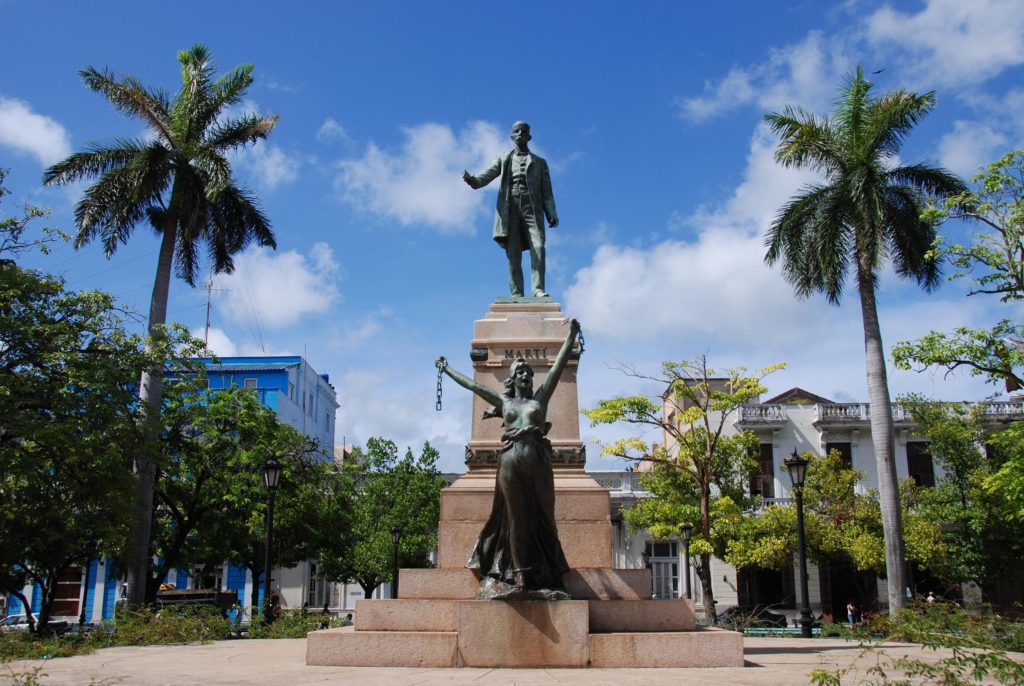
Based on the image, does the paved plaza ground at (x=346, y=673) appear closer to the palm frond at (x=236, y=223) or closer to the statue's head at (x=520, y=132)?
the statue's head at (x=520, y=132)

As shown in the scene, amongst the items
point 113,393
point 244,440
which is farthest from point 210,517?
point 113,393

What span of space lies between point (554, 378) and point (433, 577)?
246cm

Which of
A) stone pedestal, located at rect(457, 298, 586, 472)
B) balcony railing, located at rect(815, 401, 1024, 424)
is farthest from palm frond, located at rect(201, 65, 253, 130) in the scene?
balcony railing, located at rect(815, 401, 1024, 424)

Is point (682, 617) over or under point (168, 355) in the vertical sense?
under

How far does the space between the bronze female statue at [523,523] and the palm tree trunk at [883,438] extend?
15.9m

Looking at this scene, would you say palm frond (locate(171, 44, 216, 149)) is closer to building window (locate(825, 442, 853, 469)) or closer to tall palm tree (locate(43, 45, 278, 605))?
tall palm tree (locate(43, 45, 278, 605))

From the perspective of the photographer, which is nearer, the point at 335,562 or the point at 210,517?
the point at 210,517

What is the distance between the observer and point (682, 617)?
879 cm

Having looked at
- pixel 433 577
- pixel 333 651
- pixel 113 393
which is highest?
pixel 113 393

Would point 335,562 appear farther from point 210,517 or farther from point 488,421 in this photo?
point 488,421

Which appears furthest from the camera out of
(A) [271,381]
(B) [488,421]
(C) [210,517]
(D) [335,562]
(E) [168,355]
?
(A) [271,381]

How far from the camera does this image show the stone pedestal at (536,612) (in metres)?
7.92

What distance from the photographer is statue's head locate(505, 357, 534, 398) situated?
9070mm

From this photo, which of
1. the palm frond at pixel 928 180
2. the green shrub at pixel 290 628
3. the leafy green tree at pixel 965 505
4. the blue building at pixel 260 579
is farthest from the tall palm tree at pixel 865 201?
the blue building at pixel 260 579
